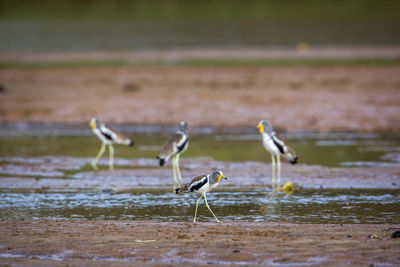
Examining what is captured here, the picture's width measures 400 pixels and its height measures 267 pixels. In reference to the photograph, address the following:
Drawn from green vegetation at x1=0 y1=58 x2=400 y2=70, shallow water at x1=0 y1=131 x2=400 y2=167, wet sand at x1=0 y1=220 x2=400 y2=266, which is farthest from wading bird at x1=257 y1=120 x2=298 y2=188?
green vegetation at x1=0 y1=58 x2=400 y2=70

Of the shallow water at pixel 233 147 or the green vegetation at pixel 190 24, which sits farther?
the green vegetation at pixel 190 24

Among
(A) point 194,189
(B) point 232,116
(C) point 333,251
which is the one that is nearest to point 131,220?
(A) point 194,189

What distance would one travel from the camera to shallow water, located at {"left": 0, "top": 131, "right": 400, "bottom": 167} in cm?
1596

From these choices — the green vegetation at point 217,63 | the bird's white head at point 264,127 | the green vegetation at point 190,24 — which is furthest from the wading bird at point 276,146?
the green vegetation at point 190,24

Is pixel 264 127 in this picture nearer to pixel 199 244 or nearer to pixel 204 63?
pixel 199 244

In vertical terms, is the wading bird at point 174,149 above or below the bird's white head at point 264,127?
below

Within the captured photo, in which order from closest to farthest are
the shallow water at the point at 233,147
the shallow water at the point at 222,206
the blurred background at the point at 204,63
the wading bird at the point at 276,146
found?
the shallow water at the point at 222,206 → the wading bird at the point at 276,146 → the shallow water at the point at 233,147 → the blurred background at the point at 204,63

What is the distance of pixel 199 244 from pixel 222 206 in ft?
9.67

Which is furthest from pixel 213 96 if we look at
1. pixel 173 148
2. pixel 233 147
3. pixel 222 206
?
pixel 222 206

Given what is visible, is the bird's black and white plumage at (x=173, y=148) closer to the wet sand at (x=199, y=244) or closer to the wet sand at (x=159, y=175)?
the wet sand at (x=159, y=175)

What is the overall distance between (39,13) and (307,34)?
21.7m

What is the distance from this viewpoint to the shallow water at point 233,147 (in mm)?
15961

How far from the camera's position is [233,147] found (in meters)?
17.7

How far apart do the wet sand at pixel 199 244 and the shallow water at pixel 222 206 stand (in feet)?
3.04
